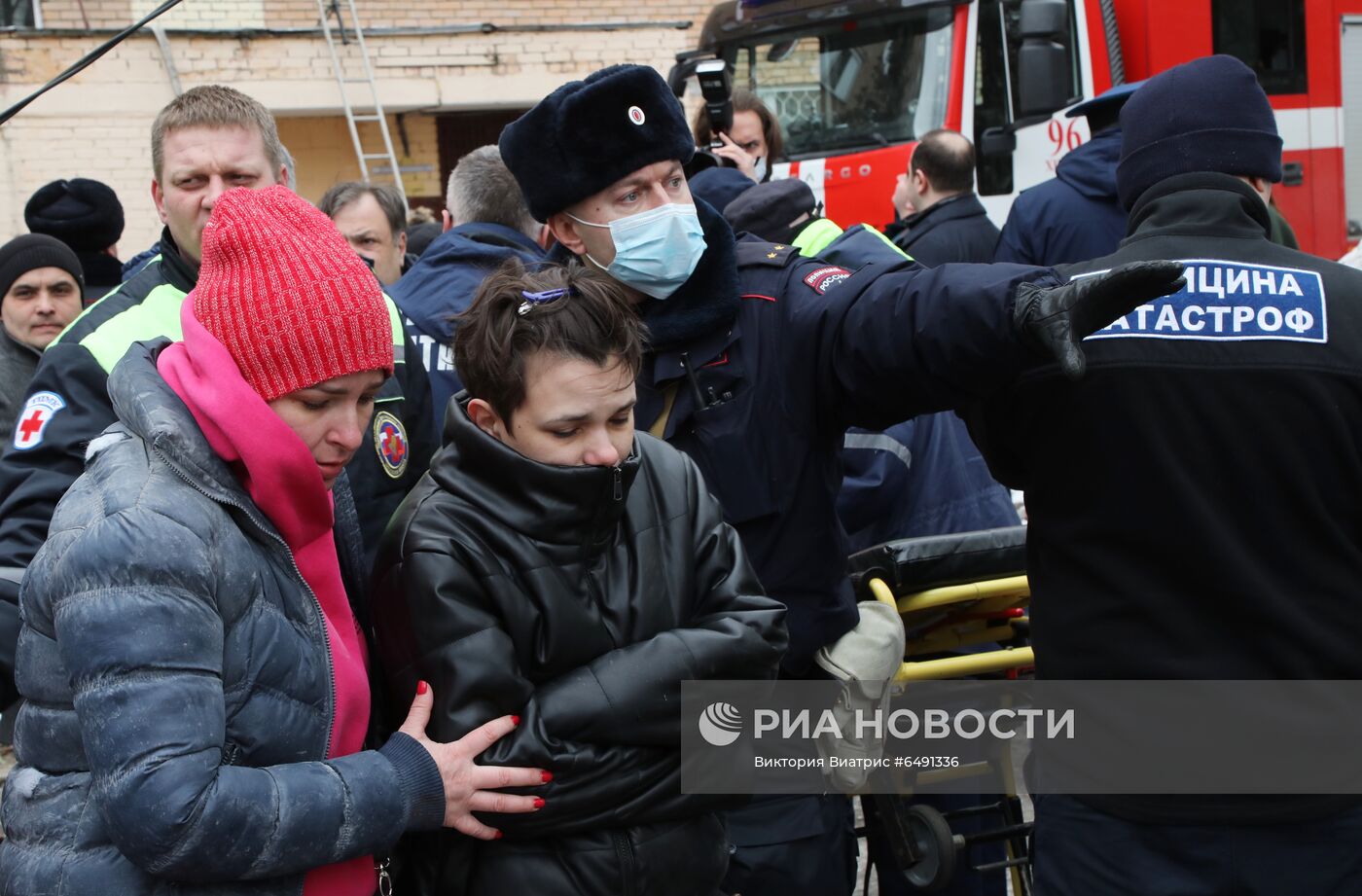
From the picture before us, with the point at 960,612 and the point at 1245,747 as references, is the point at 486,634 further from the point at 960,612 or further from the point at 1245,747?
the point at 960,612

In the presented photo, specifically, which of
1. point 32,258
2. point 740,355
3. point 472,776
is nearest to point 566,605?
point 472,776

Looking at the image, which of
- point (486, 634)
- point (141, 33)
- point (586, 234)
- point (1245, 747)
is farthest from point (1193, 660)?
point (141, 33)

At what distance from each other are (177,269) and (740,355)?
1.13 meters

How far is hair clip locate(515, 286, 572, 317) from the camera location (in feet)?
7.13

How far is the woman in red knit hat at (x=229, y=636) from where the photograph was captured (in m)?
1.69

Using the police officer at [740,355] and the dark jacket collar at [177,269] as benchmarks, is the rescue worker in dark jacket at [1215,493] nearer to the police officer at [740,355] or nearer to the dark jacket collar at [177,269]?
the police officer at [740,355]

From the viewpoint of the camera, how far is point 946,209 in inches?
234

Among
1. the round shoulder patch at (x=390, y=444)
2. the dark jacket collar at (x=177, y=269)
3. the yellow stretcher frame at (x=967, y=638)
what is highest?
the dark jacket collar at (x=177, y=269)

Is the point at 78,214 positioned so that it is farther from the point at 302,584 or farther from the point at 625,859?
the point at 625,859

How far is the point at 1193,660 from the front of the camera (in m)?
2.34

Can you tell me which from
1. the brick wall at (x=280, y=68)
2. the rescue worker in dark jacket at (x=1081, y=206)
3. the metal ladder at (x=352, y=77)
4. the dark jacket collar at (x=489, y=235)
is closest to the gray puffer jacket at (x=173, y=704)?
the dark jacket collar at (x=489, y=235)

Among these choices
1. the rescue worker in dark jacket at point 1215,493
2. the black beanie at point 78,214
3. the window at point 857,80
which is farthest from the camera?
the window at point 857,80

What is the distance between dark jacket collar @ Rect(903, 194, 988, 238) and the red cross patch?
162 inches

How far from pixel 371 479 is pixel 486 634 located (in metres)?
0.87
